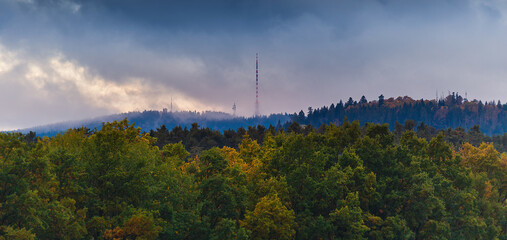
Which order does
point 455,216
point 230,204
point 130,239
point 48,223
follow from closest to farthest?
point 48,223, point 130,239, point 230,204, point 455,216

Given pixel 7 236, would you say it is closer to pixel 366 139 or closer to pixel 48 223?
pixel 48 223

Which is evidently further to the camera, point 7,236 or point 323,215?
point 323,215

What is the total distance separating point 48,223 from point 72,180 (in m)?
5.61

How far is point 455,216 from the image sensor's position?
159 ft

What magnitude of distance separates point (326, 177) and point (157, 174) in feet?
60.2

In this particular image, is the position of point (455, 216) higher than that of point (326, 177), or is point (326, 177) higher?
point (326, 177)

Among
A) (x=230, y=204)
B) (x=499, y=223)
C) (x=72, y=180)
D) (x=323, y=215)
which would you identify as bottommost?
(x=499, y=223)

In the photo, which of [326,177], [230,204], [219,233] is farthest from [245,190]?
[326,177]

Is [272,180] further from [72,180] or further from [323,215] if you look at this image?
[72,180]

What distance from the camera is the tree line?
3102 cm

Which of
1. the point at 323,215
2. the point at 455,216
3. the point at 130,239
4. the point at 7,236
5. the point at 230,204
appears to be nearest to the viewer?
the point at 7,236

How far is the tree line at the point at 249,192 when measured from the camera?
3102 centimetres

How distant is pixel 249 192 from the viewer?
4066 cm

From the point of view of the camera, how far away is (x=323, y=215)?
44438 mm
